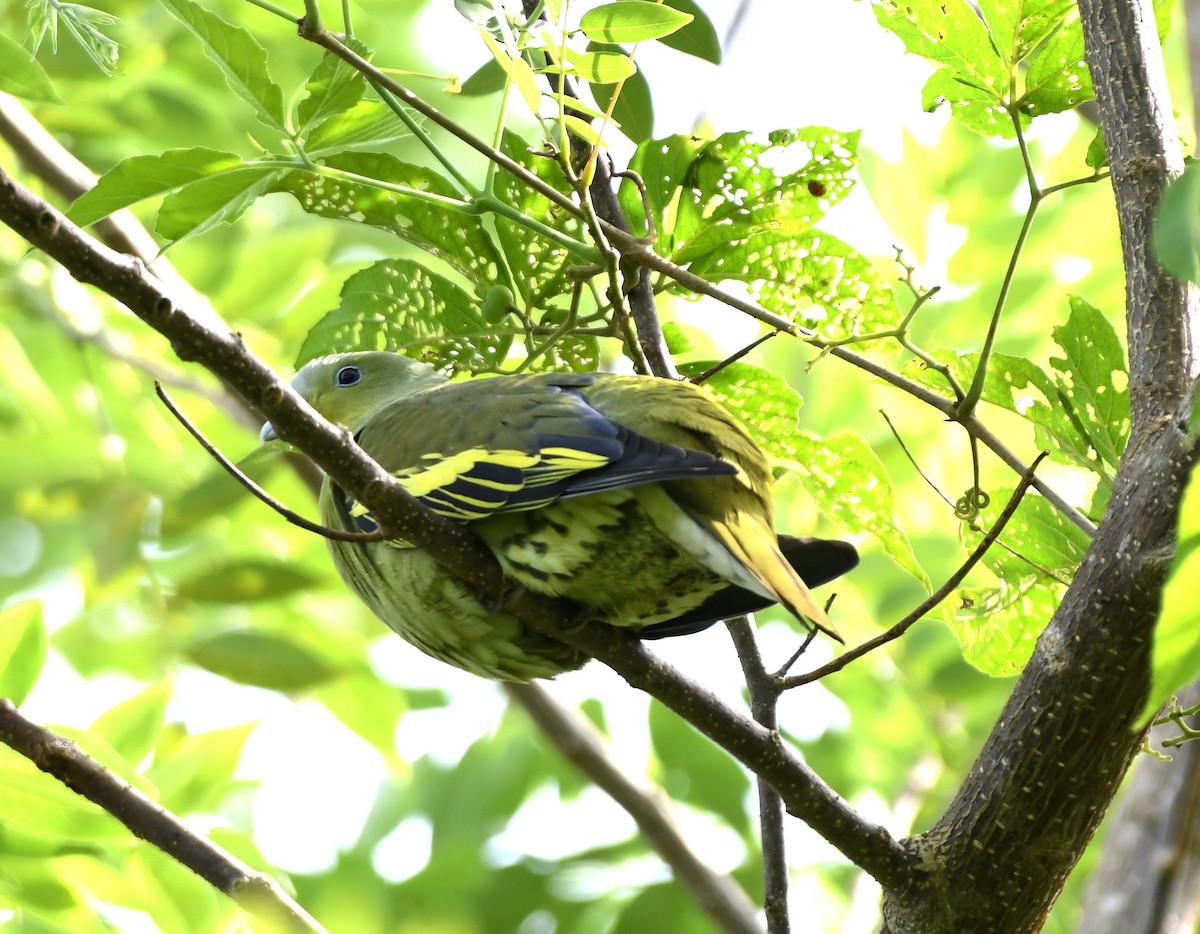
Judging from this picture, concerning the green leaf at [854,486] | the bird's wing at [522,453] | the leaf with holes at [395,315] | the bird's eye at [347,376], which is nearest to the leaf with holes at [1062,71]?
the green leaf at [854,486]

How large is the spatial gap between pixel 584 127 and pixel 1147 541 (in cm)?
104

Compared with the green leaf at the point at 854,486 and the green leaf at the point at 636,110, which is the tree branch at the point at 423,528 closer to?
the green leaf at the point at 854,486

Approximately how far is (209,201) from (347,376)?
1.22 meters

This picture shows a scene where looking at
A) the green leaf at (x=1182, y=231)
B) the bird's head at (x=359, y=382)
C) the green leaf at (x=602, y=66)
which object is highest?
the bird's head at (x=359, y=382)

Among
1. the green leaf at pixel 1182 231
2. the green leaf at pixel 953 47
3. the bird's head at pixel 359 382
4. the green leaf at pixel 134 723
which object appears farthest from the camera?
the bird's head at pixel 359 382

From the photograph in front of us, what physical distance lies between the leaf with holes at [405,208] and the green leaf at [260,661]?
1235 mm

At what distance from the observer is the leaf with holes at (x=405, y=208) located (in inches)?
91.6

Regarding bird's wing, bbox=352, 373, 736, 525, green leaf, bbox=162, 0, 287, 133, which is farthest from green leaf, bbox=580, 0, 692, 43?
bird's wing, bbox=352, 373, 736, 525

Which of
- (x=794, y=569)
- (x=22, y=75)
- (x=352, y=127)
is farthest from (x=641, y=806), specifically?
(x=22, y=75)

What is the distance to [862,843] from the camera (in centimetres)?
212

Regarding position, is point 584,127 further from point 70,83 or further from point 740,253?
point 70,83

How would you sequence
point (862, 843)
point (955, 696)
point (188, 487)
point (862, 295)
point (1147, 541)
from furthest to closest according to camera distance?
point (955, 696) < point (188, 487) < point (862, 295) < point (862, 843) < point (1147, 541)

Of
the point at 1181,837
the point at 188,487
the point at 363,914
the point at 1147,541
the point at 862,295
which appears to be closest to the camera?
A: the point at 1147,541

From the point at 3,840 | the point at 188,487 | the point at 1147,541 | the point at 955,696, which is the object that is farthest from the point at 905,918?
the point at 188,487
